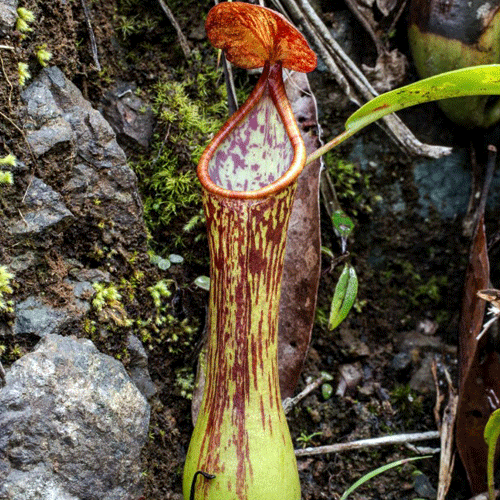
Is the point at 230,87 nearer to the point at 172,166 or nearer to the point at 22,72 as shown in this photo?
the point at 172,166

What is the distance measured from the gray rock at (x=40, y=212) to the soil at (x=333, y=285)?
6cm

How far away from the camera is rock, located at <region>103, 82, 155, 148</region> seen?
1988mm

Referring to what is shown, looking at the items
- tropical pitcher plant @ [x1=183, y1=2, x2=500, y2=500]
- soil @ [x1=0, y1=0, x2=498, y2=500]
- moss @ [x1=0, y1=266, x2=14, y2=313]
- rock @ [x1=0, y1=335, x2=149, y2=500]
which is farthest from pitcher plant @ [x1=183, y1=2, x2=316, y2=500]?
moss @ [x1=0, y1=266, x2=14, y2=313]

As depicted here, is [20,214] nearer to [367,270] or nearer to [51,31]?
[51,31]

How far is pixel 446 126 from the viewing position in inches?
91.5

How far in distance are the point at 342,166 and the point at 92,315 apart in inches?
44.6

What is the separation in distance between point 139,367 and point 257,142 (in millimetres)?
773

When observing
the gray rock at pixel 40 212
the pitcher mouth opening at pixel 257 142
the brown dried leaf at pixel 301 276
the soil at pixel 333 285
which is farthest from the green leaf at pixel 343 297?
the gray rock at pixel 40 212

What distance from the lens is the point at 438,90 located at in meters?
1.49

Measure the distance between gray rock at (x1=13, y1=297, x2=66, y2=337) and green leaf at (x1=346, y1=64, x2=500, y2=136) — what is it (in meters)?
0.95

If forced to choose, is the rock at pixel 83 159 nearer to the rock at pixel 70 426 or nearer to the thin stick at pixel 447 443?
the rock at pixel 70 426

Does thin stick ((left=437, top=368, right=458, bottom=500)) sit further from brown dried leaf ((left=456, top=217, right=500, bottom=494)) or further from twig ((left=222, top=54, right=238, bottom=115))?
twig ((left=222, top=54, right=238, bottom=115))

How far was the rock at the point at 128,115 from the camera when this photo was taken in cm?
199

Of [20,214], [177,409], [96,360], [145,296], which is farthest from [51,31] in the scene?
[177,409]
